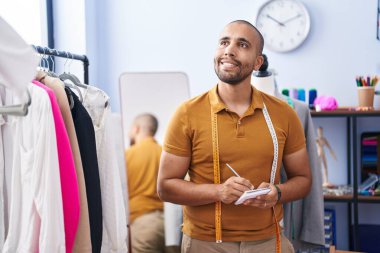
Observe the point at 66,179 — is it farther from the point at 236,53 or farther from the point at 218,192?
the point at 236,53

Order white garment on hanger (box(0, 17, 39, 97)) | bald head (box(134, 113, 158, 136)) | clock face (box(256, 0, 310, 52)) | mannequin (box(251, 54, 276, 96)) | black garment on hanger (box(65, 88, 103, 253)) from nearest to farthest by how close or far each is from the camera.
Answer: white garment on hanger (box(0, 17, 39, 97))
black garment on hanger (box(65, 88, 103, 253))
mannequin (box(251, 54, 276, 96))
bald head (box(134, 113, 158, 136))
clock face (box(256, 0, 310, 52))

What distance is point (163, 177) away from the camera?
69.7 inches

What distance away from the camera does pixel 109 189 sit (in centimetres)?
171

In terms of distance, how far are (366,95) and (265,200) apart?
1.83 m

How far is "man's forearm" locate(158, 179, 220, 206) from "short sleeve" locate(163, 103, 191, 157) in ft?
0.35

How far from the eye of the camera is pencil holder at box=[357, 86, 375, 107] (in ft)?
10.5

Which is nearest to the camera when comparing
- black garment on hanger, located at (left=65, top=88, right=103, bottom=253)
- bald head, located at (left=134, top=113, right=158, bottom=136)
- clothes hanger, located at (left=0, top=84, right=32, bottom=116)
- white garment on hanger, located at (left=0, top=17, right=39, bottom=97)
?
white garment on hanger, located at (left=0, top=17, right=39, bottom=97)

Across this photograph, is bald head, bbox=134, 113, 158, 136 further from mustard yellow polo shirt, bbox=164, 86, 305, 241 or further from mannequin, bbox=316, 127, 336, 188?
mustard yellow polo shirt, bbox=164, 86, 305, 241

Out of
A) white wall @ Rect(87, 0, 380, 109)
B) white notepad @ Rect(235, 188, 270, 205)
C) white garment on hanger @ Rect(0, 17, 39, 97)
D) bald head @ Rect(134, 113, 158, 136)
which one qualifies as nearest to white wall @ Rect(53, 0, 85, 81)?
white wall @ Rect(87, 0, 380, 109)

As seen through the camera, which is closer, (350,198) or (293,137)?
(293,137)

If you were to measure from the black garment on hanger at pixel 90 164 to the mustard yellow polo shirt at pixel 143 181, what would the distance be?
4.22ft

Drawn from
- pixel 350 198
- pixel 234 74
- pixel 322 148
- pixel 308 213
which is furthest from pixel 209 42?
pixel 234 74

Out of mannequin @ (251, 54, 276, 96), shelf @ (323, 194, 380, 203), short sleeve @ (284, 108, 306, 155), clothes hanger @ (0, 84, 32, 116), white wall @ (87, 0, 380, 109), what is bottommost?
shelf @ (323, 194, 380, 203)

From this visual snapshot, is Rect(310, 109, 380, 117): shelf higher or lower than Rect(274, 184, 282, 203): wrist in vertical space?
higher
